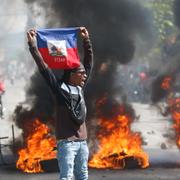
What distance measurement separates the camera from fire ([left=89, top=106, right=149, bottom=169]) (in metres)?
9.69

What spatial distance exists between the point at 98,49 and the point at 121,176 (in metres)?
4.06

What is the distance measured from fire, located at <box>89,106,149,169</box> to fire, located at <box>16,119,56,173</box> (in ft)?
2.59

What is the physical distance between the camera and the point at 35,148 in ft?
33.5

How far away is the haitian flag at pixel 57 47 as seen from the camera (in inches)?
245

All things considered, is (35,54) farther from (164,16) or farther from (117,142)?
(164,16)

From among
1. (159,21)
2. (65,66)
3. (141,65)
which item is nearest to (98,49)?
(65,66)

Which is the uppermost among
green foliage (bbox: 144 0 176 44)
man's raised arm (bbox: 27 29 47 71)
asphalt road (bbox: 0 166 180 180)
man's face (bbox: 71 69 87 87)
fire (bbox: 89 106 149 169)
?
green foliage (bbox: 144 0 176 44)

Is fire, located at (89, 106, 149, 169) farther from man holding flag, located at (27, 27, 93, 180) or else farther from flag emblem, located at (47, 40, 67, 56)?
man holding flag, located at (27, 27, 93, 180)

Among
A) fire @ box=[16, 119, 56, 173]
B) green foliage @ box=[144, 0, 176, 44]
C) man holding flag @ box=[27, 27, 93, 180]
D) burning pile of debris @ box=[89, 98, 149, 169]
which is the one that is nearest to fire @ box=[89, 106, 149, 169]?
burning pile of debris @ box=[89, 98, 149, 169]

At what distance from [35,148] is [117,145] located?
4.74 feet

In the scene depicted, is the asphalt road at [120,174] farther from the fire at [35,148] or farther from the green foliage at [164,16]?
the green foliage at [164,16]

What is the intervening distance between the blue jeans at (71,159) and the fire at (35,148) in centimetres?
373

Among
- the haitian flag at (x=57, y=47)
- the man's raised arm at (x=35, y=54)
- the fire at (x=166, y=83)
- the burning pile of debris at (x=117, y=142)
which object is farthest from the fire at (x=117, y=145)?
the man's raised arm at (x=35, y=54)

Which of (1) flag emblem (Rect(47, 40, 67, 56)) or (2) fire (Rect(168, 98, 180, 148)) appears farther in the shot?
(2) fire (Rect(168, 98, 180, 148))
